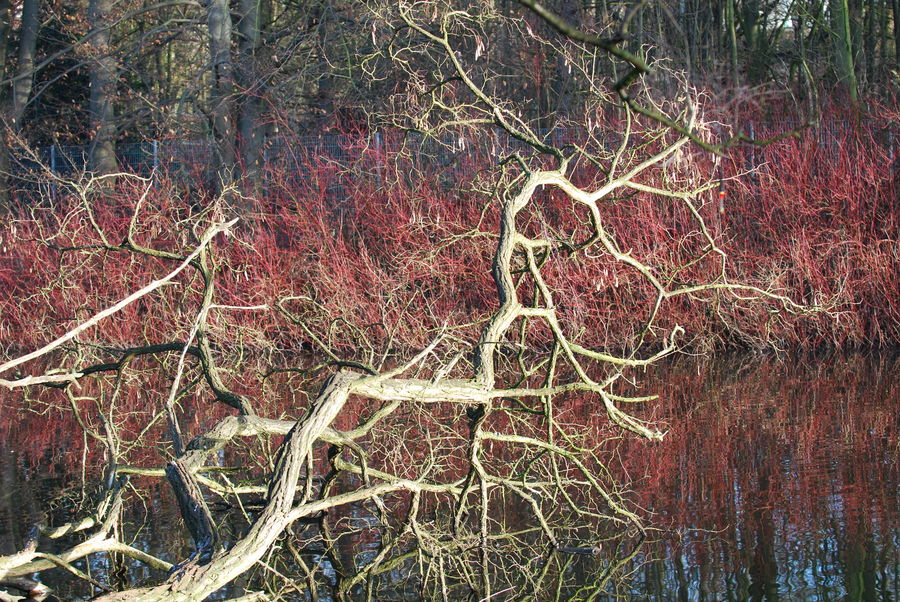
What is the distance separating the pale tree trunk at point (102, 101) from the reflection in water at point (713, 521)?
1105 cm

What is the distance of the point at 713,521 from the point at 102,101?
50.7 feet

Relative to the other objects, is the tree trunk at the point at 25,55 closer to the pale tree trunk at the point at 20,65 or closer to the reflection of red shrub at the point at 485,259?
the pale tree trunk at the point at 20,65

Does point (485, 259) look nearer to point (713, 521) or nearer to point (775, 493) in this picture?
point (775, 493)

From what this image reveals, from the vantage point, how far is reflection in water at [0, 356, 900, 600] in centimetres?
465

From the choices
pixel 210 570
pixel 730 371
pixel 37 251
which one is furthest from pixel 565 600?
pixel 37 251

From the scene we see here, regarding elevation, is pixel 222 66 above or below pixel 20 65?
below

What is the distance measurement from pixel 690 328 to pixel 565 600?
312 inches

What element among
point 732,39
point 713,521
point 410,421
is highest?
point 732,39

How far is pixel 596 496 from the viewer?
6133mm

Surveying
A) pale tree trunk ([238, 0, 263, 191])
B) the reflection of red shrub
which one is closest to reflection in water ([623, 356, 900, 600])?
the reflection of red shrub

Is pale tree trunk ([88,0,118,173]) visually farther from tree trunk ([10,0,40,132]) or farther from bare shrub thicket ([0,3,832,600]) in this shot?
bare shrub thicket ([0,3,832,600])

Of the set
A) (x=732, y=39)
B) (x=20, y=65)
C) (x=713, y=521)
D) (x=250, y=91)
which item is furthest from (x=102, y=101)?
(x=713, y=521)

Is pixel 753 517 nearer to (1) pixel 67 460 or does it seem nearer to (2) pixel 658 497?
(2) pixel 658 497

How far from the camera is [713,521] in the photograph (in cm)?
542
